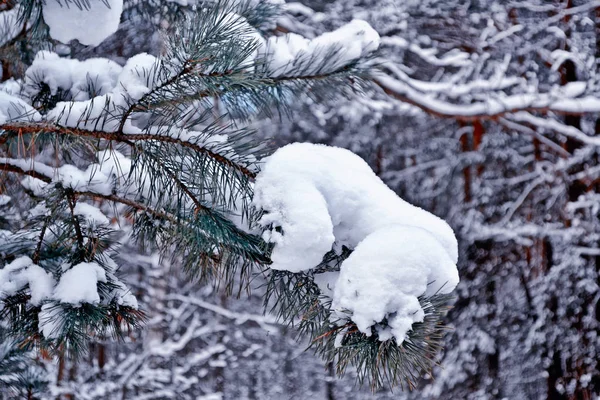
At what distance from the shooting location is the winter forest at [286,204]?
0.82m

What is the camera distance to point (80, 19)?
1.13 metres

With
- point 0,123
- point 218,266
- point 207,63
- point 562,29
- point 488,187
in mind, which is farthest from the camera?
point 488,187

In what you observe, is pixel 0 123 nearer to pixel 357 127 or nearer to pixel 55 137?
pixel 55 137

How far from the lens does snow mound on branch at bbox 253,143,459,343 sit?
702 millimetres

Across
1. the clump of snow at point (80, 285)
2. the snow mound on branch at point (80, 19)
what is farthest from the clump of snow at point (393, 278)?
the snow mound on branch at point (80, 19)

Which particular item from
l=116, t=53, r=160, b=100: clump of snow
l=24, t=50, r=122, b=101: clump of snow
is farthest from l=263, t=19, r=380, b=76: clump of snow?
l=24, t=50, r=122, b=101: clump of snow

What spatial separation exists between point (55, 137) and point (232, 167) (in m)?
0.31

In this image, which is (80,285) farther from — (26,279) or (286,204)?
(286,204)

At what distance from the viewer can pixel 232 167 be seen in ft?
2.90

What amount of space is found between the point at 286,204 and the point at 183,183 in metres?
0.23

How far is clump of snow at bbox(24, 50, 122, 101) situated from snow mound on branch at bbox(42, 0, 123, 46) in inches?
6.1

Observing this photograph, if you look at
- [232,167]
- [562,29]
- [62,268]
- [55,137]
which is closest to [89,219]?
[62,268]

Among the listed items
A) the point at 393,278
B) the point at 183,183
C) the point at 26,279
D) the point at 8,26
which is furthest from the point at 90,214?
the point at 393,278

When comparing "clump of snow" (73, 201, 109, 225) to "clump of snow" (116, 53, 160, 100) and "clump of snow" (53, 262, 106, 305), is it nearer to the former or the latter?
"clump of snow" (53, 262, 106, 305)
